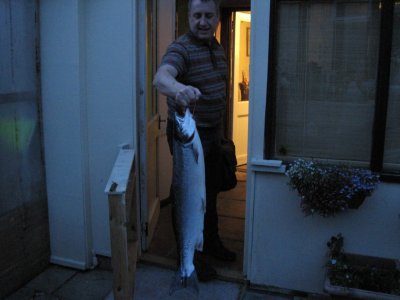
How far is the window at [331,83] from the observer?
10.5ft

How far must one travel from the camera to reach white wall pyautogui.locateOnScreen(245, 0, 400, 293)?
3.27 meters

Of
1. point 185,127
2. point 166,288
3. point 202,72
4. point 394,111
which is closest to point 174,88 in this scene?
point 185,127

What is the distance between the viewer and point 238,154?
696 cm

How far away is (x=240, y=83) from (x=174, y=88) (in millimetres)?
4437

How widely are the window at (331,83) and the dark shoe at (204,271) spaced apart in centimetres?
104

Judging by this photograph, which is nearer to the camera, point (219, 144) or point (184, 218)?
point (184, 218)

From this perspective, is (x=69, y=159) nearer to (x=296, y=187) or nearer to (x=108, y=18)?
(x=108, y=18)

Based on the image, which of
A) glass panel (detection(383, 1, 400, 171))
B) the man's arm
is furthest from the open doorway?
the man's arm

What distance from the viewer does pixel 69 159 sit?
12.9 feet

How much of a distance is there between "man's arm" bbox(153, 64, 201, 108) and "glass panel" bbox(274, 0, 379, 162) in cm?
94

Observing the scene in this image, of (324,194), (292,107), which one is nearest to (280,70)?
(292,107)

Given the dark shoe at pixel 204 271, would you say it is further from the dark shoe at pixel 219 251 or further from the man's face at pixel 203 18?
the man's face at pixel 203 18

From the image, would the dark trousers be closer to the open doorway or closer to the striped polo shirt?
the striped polo shirt

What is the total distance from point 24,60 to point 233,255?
232 cm
